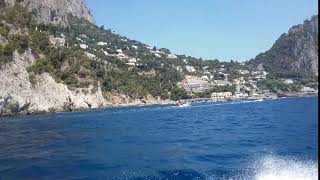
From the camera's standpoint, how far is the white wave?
17.4 metres

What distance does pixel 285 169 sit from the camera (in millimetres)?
18766

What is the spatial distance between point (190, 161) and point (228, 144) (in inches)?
294

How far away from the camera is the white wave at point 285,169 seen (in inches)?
683

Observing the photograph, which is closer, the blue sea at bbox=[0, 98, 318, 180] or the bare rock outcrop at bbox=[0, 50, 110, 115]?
the blue sea at bbox=[0, 98, 318, 180]

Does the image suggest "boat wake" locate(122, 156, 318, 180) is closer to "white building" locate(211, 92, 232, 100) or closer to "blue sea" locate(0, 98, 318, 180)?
"blue sea" locate(0, 98, 318, 180)

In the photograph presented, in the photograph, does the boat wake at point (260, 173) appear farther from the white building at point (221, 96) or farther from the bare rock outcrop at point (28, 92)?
the white building at point (221, 96)

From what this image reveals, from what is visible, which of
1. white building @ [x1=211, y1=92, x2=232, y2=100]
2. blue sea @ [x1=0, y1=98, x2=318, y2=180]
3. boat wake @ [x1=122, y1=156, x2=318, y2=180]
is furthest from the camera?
white building @ [x1=211, y1=92, x2=232, y2=100]

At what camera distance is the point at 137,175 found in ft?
62.6

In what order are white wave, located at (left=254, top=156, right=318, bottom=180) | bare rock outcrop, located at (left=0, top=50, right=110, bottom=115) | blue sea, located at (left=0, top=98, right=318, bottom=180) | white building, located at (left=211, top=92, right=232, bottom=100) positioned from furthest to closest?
white building, located at (left=211, top=92, right=232, bottom=100)
bare rock outcrop, located at (left=0, top=50, right=110, bottom=115)
blue sea, located at (left=0, top=98, right=318, bottom=180)
white wave, located at (left=254, top=156, right=318, bottom=180)

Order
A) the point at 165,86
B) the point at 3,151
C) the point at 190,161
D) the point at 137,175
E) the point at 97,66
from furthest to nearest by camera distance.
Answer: the point at 165,86
the point at 97,66
the point at 3,151
the point at 190,161
the point at 137,175

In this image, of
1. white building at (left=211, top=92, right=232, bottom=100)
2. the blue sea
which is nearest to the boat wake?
the blue sea

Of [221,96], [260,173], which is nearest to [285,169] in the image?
[260,173]

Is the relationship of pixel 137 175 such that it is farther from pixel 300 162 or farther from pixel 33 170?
pixel 300 162

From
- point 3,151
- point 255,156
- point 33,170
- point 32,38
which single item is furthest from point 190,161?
point 32,38
